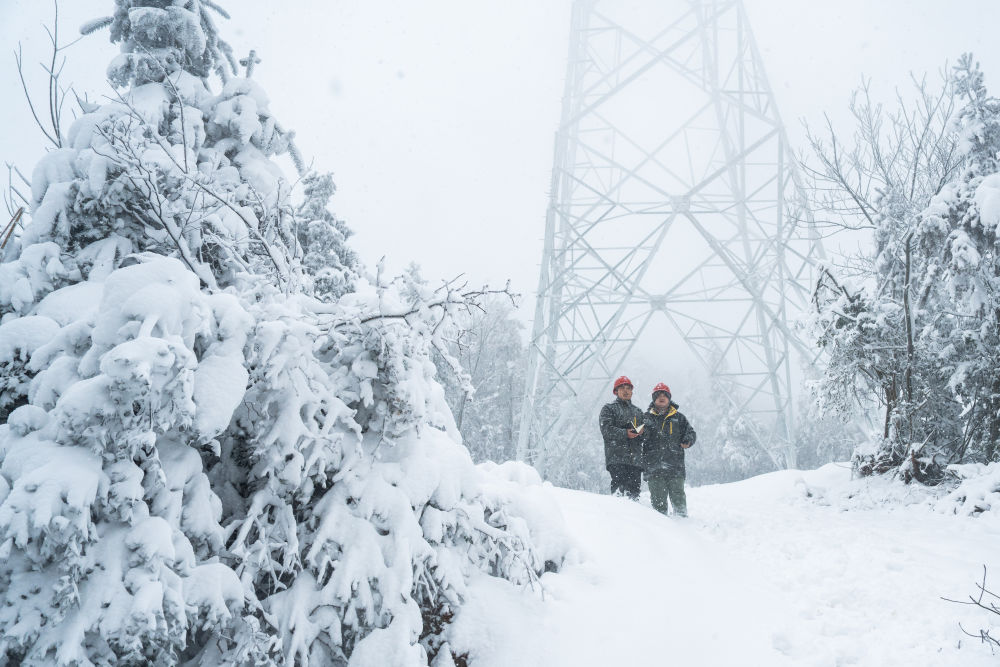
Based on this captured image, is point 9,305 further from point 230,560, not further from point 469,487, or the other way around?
point 469,487

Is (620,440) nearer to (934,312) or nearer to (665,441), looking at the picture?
(665,441)

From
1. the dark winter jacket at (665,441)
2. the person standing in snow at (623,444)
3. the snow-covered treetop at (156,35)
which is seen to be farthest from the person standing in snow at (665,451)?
the snow-covered treetop at (156,35)

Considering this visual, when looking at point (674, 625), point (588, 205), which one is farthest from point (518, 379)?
point (674, 625)

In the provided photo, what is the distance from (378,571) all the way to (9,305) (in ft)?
7.00

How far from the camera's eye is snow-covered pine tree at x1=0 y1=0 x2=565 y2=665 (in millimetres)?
1420

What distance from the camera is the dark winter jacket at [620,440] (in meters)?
5.55

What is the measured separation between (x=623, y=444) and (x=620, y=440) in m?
0.05

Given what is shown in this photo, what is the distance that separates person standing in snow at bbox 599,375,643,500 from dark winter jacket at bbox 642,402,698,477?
100mm

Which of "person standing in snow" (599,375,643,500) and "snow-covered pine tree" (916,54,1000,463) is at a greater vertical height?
"snow-covered pine tree" (916,54,1000,463)

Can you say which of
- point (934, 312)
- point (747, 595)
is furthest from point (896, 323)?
point (747, 595)

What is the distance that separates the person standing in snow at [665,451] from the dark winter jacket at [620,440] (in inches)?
3.2

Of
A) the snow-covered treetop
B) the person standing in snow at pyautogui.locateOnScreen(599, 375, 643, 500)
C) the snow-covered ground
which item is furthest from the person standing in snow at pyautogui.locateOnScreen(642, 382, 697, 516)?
the snow-covered treetop

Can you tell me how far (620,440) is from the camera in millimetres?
5555

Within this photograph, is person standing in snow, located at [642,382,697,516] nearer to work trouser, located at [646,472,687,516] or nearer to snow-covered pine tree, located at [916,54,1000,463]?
work trouser, located at [646,472,687,516]
